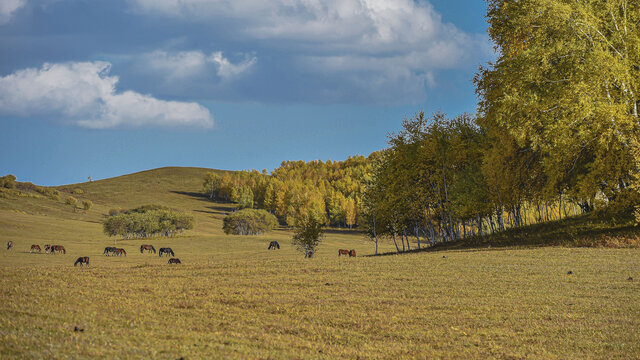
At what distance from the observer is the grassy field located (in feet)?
38.8

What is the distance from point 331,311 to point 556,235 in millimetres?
28585

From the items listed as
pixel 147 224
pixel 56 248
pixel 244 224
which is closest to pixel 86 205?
pixel 147 224

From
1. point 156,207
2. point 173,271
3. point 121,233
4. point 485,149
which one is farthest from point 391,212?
point 156,207

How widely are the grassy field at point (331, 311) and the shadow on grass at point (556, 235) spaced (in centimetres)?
823

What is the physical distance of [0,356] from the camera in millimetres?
9156

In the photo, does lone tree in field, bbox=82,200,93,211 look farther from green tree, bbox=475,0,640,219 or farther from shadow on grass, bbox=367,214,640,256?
green tree, bbox=475,0,640,219

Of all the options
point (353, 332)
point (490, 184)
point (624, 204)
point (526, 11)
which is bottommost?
point (353, 332)

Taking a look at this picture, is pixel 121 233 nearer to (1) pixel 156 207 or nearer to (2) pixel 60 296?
(1) pixel 156 207

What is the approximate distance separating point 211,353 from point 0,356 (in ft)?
12.9

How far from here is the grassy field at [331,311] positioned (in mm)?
11828

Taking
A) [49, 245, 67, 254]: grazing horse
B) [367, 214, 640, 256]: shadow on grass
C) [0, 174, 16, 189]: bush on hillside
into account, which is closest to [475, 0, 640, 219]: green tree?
[367, 214, 640, 256]: shadow on grass

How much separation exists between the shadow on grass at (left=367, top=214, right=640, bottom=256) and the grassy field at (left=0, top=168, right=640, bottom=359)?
27.0 feet

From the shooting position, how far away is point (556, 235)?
39.0 metres

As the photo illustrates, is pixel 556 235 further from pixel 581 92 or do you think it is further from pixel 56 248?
pixel 56 248
